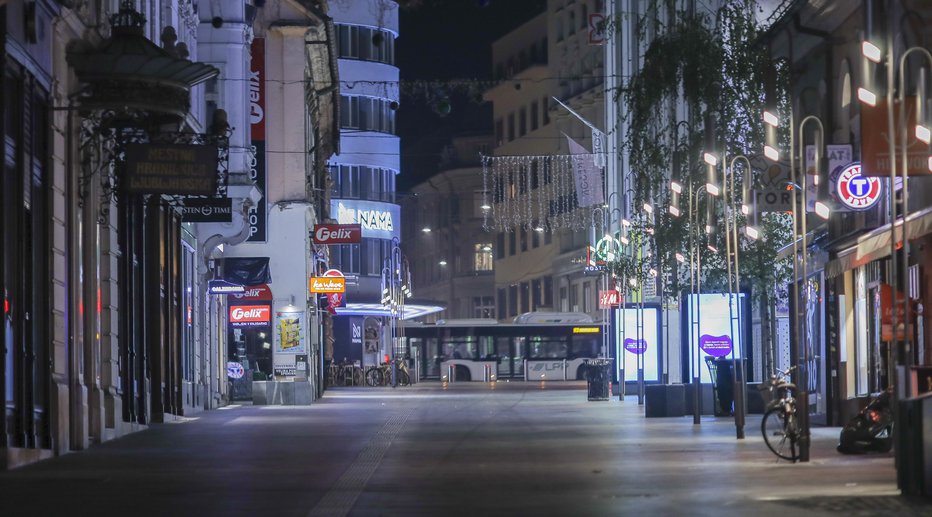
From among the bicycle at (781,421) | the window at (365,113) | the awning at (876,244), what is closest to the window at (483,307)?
the window at (365,113)

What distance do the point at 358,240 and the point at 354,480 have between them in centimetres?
4462

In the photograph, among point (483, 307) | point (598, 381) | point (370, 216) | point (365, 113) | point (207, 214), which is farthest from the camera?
point (483, 307)

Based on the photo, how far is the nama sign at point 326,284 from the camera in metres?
60.8

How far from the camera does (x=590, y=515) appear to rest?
14586mm

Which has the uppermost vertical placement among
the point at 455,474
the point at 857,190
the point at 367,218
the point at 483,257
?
the point at 367,218

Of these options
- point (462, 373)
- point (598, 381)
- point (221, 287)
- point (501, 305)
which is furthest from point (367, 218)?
point (221, 287)

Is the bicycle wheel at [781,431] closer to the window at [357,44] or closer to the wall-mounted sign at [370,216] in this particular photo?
the window at [357,44]

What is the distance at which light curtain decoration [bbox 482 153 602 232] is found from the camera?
292ft

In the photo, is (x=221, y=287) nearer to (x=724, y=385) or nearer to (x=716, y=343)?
(x=716, y=343)

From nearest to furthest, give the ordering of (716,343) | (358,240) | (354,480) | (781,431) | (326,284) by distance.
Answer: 1. (354,480)
2. (781,431)
3. (716,343)
4. (326,284)
5. (358,240)

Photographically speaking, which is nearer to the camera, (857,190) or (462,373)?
(857,190)

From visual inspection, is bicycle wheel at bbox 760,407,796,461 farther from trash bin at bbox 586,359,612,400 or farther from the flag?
the flag

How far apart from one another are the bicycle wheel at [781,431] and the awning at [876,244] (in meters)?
2.43

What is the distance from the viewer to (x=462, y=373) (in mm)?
90812
